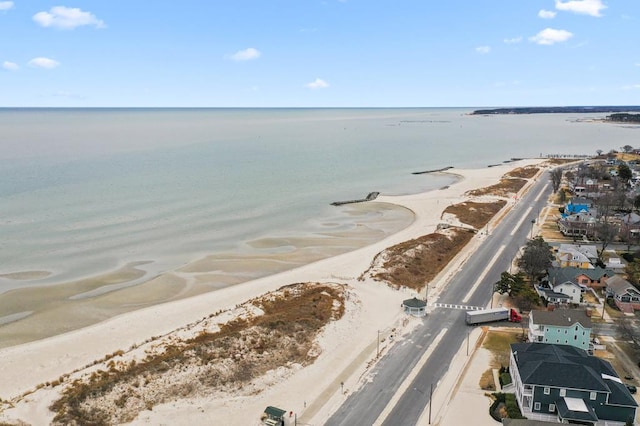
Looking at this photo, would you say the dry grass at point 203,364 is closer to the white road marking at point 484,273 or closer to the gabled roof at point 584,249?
the white road marking at point 484,273

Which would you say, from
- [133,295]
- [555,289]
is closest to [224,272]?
[133,295]

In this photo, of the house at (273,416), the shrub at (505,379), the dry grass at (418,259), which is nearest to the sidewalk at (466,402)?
the shrub at (505,379)

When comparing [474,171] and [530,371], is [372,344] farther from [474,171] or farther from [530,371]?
[474,171]

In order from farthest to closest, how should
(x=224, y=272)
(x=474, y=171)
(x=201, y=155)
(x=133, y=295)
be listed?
(x=201, y=155), (x=474, y=171), (x=224, y=272), (x=133, y=295)

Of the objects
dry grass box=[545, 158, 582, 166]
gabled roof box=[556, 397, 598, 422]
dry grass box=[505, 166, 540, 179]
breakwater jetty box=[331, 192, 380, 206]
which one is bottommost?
gabled roof box=[556, 397, 598, 422]

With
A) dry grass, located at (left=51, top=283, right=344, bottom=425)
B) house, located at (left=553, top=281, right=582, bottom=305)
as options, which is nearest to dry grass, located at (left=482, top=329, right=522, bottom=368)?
house, located at (left=553, top=281, right=582, bottom=305)

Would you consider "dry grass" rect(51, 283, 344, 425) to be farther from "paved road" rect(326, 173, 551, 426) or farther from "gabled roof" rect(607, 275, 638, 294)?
"gabled roof" rect(607, 275, 638, 294)
